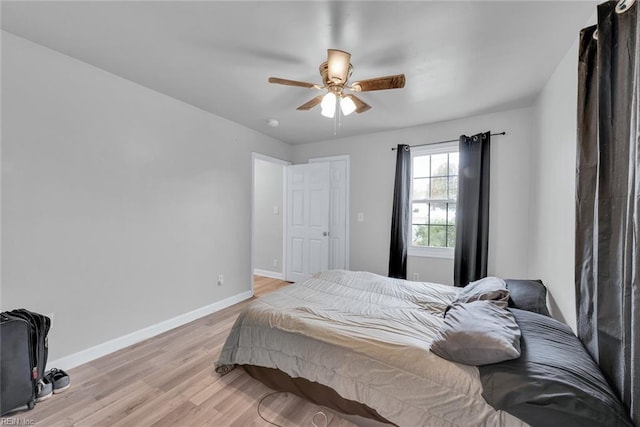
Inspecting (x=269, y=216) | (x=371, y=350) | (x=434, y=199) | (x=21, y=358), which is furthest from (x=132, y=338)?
(x=434, y=199)

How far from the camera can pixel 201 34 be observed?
69.2 inches

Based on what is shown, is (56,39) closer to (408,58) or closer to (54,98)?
(54,98)

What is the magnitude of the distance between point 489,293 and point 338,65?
198cm

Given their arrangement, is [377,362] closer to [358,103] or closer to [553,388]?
[553,388]

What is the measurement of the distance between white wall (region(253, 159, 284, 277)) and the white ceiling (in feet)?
7.72

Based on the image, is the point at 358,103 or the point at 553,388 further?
the point at 358,103

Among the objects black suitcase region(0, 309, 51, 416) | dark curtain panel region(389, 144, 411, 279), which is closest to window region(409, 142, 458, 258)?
dark curtain panel region(389, 144, 411, 279)

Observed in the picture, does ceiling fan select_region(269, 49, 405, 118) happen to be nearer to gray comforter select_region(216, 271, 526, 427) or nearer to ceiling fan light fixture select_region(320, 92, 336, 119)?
ceiling fan light fixture select_region(320, 92, 336, 119)

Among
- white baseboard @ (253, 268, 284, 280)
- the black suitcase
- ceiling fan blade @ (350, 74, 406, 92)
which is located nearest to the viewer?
the black suitcase

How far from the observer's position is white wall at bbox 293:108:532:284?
3031 mm

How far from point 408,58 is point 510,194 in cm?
218

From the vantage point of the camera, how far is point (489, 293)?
1.91 m

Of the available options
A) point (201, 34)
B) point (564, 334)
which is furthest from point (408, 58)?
point (564, 334)

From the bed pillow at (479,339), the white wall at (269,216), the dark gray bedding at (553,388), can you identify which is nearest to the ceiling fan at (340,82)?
the bed pillow at (479,339)
